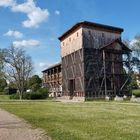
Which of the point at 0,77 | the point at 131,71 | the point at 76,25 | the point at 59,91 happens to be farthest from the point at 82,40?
the point at 0,77

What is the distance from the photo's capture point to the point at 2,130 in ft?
37.4

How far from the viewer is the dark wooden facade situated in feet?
221

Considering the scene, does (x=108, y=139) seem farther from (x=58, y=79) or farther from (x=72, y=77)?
(x=58, y=79)

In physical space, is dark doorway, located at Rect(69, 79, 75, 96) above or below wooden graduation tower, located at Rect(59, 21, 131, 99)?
below

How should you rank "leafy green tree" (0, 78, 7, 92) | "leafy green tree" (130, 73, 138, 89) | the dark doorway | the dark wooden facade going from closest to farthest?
1. "leafy green tree" (130, 73, 138, 89)
2. the dark doorway
3. the dark wooden facade
4. "leafy green tree" (0, 78, 7, 92)

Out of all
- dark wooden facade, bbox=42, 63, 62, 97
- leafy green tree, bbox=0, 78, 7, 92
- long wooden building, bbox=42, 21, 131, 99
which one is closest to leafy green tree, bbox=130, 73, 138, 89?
long wooden building, bbox=42, 21, 131, 99

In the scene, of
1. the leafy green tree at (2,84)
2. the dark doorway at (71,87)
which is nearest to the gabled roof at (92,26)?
the dark doorway at (71,87)

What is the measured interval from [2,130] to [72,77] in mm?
42527

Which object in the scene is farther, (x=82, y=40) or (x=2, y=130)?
(x=82, y=40)

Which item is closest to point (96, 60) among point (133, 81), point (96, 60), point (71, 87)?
point (96, 60)

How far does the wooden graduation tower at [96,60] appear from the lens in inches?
1929

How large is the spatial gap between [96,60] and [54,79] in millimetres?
23304

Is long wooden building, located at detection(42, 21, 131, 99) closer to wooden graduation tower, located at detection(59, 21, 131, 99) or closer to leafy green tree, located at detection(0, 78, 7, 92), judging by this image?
wooden graduation tower, located at detection(59, 21, 131, 99)

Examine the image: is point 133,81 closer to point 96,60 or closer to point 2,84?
point 96,60
